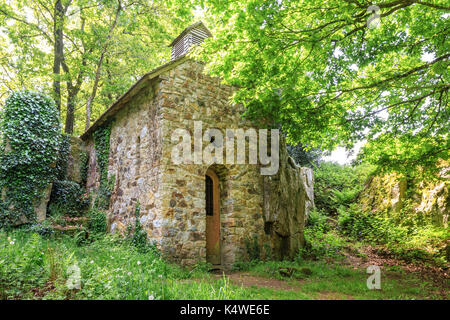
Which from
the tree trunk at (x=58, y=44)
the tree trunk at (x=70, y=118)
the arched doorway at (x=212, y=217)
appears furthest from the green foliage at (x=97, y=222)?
the tree trunk at (x=58, y=44)

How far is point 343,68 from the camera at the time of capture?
5973 mm

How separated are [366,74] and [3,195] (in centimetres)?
1070

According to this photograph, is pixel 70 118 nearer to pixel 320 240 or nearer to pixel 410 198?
pixel 320 240

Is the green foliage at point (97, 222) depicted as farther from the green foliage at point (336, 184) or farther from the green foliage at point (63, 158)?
the green foliage at point (336, 184)

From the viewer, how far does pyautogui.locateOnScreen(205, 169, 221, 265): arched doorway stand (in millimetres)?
7462

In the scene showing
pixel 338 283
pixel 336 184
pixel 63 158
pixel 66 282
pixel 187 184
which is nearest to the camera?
pixel 66 282

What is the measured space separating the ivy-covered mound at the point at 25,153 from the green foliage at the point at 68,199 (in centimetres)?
60

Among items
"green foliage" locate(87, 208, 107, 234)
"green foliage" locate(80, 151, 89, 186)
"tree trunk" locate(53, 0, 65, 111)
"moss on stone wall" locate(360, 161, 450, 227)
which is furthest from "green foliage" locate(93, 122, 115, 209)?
"moss on stone wall" locate(360, 161, 450, 227)

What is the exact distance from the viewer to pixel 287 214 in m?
8.45

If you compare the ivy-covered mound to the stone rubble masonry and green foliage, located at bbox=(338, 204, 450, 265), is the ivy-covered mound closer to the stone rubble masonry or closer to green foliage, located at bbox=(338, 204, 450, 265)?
the stone rubble masonry

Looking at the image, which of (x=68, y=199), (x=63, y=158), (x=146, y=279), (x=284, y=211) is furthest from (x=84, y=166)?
(x=146, y=279)

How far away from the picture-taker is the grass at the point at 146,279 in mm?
3508

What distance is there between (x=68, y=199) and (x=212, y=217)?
586 centimetres
